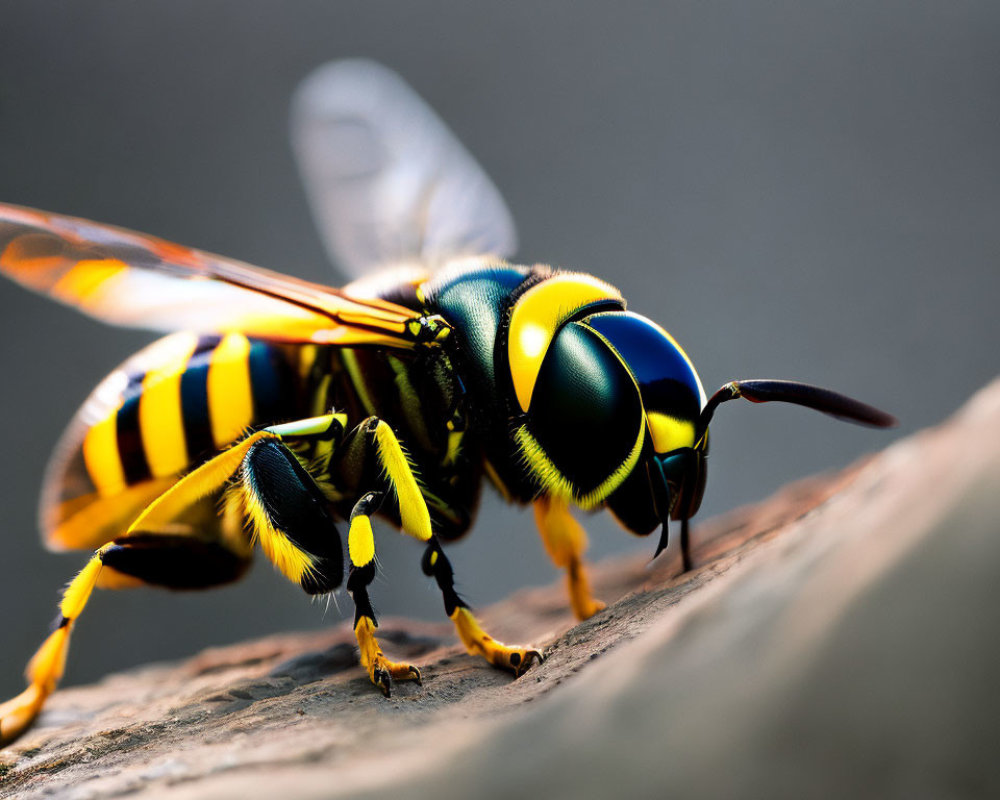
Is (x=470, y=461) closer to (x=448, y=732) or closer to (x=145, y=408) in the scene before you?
Result: (x=145, y=408)


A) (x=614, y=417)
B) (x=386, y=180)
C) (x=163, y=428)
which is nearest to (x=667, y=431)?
(x=614, y=417)

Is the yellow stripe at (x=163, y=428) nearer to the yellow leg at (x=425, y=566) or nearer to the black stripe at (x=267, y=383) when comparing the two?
the black stripe at (x=267, y=383)

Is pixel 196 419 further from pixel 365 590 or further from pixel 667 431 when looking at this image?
pixel 667 431

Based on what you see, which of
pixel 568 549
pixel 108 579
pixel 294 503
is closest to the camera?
pixel 294 503

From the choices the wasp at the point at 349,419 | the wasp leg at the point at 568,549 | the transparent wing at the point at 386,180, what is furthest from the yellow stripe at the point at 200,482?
the transparent wing at the point at 386,180

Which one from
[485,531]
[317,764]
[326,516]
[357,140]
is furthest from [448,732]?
[485,531]

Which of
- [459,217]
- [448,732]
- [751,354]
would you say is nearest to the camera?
[448,732]
